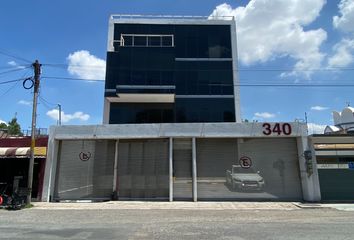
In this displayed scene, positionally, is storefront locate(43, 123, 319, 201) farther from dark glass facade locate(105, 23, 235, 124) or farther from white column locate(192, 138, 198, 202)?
dark glass facade locate(105, 23, 235, 124)

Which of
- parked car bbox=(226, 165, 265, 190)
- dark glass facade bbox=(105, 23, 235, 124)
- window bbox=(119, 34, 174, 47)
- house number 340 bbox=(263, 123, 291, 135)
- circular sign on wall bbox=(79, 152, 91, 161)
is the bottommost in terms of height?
parked car bbox=(226, 165, 265, 190)

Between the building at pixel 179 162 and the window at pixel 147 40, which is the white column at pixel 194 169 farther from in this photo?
the window at pixel 147 40

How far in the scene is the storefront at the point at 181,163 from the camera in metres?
20.0

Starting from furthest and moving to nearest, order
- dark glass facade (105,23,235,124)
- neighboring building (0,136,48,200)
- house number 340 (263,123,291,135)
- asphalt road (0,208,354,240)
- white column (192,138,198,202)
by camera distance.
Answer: dark glass facade (105,23,235,124), house number 340 (263,123,291,135), neighboring building (0,136,48,200), white column (192,138,198,202), asphalt road (0,208,354,240)

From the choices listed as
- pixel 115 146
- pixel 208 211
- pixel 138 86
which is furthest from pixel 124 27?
pixel 208 211

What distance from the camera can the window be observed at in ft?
131

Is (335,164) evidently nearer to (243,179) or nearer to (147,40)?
(243,179)

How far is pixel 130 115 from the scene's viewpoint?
38750 millimetres

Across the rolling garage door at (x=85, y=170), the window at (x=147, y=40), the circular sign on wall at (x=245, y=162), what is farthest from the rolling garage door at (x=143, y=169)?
the window at (x=147, y=40)

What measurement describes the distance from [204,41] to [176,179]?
79.1 ft

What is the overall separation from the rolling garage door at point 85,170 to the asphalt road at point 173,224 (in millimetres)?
4661

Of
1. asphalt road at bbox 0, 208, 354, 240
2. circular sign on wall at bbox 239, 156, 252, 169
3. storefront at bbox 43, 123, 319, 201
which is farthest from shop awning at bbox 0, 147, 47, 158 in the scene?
circular sign on wall at bbox 239, 156, 252, 169

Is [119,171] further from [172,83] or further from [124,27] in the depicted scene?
[124,27]

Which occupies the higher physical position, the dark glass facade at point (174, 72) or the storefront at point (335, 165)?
the dark glass facade at point (174, 72)
